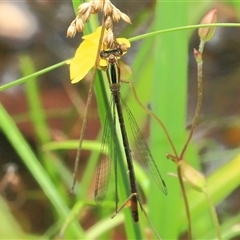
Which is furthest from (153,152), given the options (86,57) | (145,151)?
(86,57)

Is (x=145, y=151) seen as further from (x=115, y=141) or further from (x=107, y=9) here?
(x=107, y=9)

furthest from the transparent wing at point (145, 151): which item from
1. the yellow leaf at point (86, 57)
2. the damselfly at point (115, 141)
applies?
the yellow leaf at point (86, 57)

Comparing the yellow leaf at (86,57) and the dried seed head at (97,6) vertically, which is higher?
the yellow leaf at (86,57)

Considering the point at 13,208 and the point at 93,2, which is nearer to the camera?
the point at 93,2

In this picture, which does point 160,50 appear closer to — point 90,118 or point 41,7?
point 90,118

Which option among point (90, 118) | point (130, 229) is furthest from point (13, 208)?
point (130, 229)

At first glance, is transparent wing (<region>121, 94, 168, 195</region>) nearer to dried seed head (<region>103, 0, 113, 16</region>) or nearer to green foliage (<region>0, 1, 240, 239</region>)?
green foliage (<region>0, 1, 240, 239</region>)

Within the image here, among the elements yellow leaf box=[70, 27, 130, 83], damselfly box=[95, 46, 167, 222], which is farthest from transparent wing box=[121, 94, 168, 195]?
yellow leaf box=[70, 27, 130, 83]

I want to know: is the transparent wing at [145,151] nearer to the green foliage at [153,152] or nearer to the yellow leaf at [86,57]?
the green foliage at [153,152]
